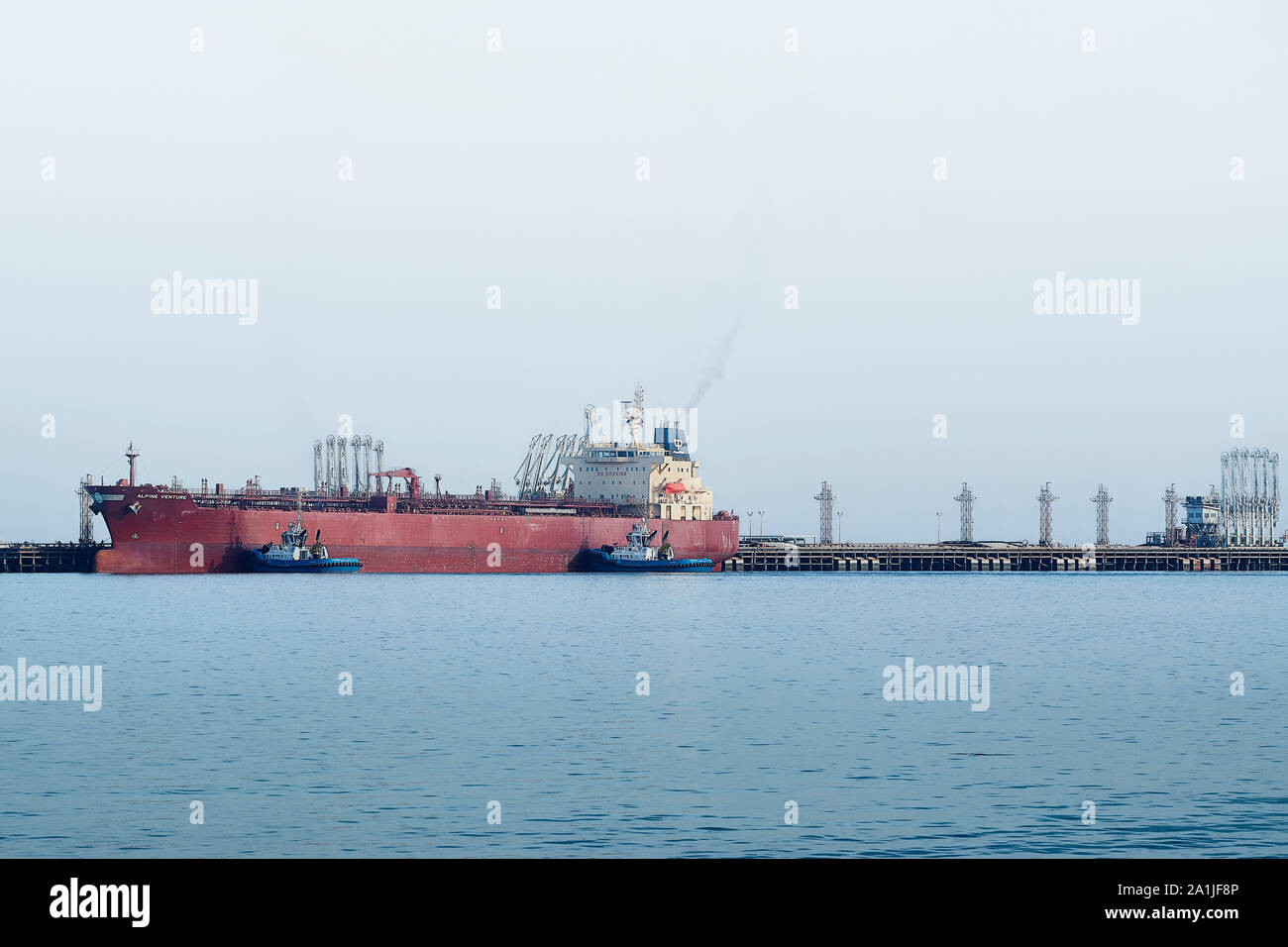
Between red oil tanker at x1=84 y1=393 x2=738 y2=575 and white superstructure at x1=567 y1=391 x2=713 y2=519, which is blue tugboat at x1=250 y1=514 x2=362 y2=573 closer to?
red oil tanker at x1=84 y1=393 x2=738 y2=575

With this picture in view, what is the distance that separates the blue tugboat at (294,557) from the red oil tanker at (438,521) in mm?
568

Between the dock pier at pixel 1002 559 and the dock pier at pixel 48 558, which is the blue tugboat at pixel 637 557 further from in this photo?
the dock pier at pixel 48 558

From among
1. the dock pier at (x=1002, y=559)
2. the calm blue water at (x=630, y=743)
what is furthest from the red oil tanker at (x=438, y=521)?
the calm blue water at (x=630, y=743)

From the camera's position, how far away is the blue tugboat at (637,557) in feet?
318

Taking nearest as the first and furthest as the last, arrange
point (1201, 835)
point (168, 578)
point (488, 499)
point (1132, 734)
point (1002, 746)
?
point (1201, 835) → point (1002, 746) → point (1132, 734) → point (168, 578) → point (488, 499)

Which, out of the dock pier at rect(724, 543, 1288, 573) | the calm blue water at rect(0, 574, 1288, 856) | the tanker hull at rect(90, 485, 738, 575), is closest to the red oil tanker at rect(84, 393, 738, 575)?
the tanker hull at rect(90, 485, 738, 575)

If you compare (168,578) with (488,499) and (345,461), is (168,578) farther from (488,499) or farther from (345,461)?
(345,461)

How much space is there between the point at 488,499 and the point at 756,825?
3285 inches

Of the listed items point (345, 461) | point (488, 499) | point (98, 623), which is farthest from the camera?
point (345, 461)

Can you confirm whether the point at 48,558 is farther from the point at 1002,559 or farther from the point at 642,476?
the point at 1002,559
